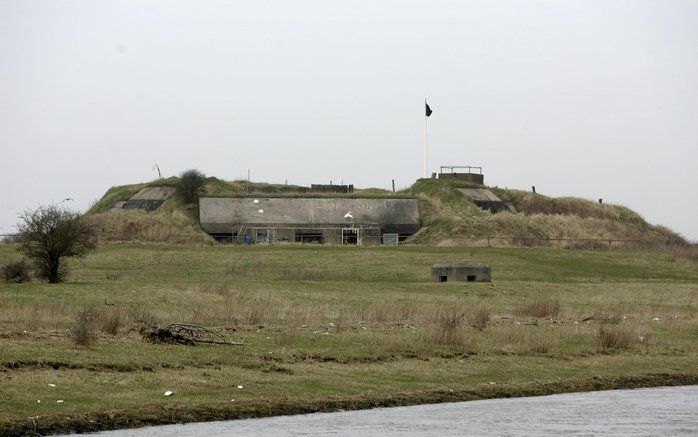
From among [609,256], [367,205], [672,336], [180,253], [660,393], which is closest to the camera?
[660,393]

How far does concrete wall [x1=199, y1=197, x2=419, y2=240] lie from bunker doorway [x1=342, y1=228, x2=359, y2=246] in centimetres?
60

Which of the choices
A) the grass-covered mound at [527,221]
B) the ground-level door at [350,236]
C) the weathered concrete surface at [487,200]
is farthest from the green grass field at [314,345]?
the weathered concrete surface at [487,200]

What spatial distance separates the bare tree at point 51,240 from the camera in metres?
49.5

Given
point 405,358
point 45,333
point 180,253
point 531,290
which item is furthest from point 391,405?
point 180,253

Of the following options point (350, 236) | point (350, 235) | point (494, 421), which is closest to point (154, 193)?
point (350, 235)

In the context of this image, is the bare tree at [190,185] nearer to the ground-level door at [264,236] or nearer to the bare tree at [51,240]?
the ground-level door at [264,236]

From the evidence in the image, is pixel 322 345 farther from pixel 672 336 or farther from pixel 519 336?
pixel 672 336

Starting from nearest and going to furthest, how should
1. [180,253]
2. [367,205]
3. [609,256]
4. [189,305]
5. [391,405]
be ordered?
[391,405]
[189,305]
[180,253]
[609,256]
[367,205]

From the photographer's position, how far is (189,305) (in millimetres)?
40562

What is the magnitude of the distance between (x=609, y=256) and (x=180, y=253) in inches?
1047

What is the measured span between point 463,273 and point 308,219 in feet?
111

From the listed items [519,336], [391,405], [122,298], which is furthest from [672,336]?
[122,298]

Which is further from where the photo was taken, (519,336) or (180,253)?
(180,253)

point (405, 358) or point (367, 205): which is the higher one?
point (367, 205)
